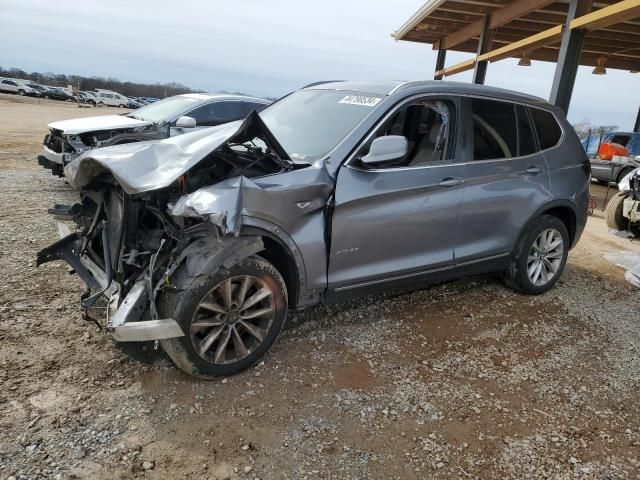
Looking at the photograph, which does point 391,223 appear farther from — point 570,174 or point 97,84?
point 97,84

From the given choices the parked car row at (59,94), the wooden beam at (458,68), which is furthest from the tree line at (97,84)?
the wooden beam at (458,68)

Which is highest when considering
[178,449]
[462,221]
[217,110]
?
[217,110]

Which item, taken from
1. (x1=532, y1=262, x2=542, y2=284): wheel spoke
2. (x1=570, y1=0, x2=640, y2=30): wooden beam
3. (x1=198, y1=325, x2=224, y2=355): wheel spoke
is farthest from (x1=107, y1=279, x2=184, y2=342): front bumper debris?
(x1=570, y1=0, x2=640, y2=30): wooden beam

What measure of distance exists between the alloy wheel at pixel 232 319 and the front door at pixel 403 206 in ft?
1.77

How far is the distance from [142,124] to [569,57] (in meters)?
7.64

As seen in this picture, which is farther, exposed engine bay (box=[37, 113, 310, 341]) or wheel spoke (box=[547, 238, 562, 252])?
wheel spoke (box=[547, 238, 562, 252])

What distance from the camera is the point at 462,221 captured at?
159 inches

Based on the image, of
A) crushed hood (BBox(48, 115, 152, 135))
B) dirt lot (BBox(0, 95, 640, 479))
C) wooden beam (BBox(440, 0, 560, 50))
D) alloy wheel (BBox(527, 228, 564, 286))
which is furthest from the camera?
wooden beam (BBox(440, 0, 560, 50))

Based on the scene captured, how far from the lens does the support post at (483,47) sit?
12.7m

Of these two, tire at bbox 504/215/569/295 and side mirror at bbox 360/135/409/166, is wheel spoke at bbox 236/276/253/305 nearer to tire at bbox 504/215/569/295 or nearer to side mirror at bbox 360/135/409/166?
side mirror at bbox 360/135/409/166

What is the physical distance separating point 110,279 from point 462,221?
2644mm

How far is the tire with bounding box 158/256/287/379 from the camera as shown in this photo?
284 centimetres

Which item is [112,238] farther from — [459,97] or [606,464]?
[606,464]

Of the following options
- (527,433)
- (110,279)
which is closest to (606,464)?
(527,433)
